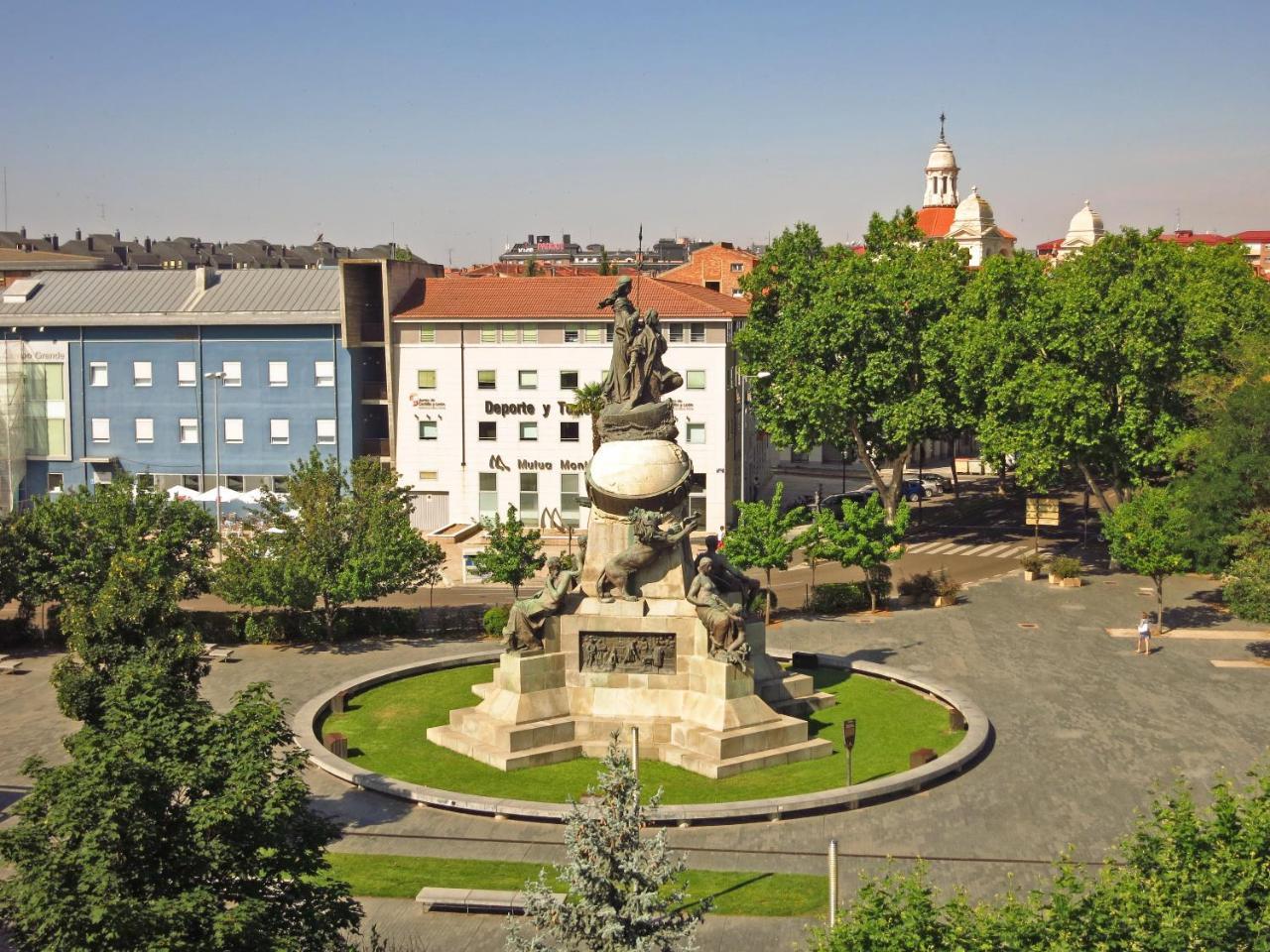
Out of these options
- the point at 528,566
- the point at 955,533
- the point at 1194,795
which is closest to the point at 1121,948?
the point at 1194,795

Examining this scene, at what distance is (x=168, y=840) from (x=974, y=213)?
124 metres

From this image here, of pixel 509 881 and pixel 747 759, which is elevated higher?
pixel 747 759

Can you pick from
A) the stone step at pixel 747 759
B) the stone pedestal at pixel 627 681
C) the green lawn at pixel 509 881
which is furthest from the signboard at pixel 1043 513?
the green lawn at pixel 509 881

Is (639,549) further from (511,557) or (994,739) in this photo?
(511,557)

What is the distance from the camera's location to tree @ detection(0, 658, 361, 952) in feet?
54.3

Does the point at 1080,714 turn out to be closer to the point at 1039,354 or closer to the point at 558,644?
the point at 558,644

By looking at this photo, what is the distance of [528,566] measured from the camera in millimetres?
46062

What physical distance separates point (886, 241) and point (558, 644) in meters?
41.8

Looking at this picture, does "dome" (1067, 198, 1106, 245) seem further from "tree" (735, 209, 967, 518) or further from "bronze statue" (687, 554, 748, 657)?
"bronze statue" (687, 554, 748, 657)

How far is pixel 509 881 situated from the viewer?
984 inches

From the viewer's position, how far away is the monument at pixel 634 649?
3148 cm

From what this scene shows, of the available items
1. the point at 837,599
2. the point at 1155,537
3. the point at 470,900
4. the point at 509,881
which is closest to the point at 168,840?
the point at 470,900

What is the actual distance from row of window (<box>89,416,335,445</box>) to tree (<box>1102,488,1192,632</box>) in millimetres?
35776

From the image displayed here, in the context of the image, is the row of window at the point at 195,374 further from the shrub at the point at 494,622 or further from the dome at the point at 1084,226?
the dome at the point at 1084,226
